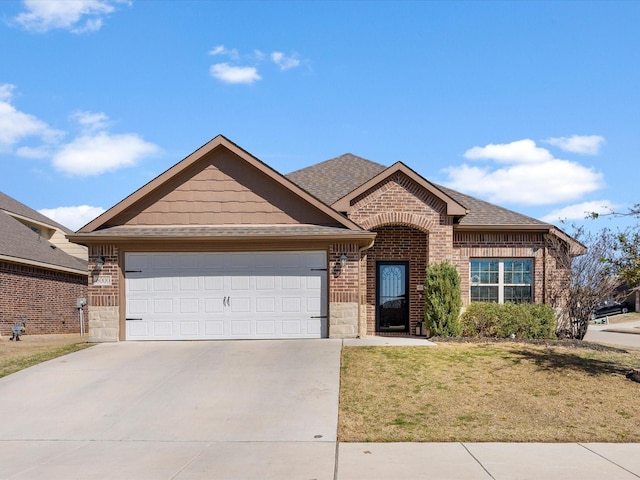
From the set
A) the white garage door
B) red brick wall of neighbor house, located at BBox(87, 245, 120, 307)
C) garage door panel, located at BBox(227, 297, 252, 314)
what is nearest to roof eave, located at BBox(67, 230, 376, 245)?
red brick wall of neighbor house, located at BBox(87, 245, 120, 307)

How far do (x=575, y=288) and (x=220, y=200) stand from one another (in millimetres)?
10806

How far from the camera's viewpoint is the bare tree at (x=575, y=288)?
1692 cm

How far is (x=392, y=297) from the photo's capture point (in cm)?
1717

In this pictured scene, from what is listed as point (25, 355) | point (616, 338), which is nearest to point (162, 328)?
point (25, 355)

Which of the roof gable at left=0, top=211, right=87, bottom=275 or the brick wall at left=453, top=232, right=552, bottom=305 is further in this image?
the roof gable at left=0, top=211, right=87, bottom=275

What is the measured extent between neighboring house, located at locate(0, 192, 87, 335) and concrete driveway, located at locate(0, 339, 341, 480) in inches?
394

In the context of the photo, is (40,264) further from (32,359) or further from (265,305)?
(265,305)

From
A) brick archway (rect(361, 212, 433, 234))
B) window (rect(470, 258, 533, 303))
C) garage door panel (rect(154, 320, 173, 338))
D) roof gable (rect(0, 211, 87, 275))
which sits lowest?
garage door panel (rect(154, 320, 173, 338))

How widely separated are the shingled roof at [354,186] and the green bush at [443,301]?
2.21 meters

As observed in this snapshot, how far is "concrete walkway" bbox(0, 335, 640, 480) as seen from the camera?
254 inches

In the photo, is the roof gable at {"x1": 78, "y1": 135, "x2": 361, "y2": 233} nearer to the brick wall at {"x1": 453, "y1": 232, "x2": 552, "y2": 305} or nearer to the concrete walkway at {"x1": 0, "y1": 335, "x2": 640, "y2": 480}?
the concrete walkway at {"x1": 0, "y1": 335, "x2": 640, "y2": 480}

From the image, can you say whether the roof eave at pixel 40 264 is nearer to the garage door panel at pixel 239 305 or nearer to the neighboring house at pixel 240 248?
the neighboring house at pixel 240 248

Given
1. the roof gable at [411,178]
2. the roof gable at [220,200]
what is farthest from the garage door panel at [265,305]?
the roof gable at [411,178]

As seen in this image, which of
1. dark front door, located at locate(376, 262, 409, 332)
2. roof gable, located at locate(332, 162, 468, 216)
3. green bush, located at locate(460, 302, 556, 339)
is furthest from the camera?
dark front door, located at locate(376, 262, 409, 332)
